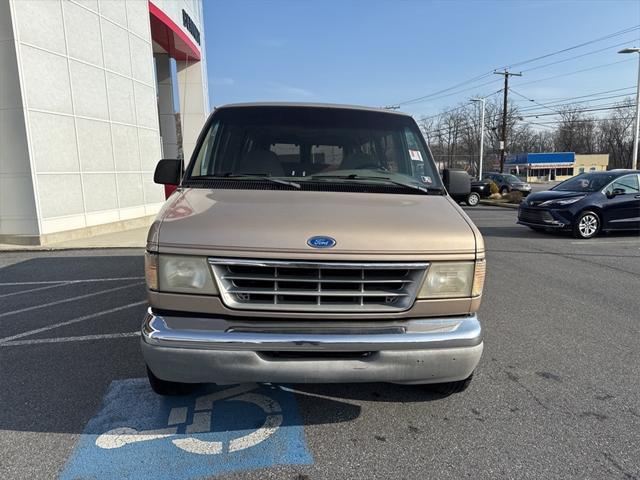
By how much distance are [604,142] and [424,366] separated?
10327 centimetres

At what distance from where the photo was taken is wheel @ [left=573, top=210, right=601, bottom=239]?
11084 mm

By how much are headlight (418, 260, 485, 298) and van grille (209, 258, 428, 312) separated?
6 cm

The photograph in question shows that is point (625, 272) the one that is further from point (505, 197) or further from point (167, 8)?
point (505, 197)

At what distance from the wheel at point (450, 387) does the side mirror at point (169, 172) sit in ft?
8.76

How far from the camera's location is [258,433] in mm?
2807

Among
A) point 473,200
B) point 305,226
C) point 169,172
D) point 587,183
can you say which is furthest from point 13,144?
point 473,200

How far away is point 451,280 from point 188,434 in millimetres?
1893

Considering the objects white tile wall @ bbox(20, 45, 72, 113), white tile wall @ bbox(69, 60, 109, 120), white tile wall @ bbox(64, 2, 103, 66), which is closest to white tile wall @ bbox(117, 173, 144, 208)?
white tile wall @ bbox(69, 60, 109, 120)

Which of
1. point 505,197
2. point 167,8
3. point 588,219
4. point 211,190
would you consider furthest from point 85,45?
point 505,197

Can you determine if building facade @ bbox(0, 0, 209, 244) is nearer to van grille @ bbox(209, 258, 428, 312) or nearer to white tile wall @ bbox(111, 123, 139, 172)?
white tile wall @ bbox(111, 123, 139, 172)

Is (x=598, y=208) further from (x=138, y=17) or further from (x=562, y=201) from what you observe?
(x=138, y=17)

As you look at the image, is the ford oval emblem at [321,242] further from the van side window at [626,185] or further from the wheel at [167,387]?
the van side window at [626,185]

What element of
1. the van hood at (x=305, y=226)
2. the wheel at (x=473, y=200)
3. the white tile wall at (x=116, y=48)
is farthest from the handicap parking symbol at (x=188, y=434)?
the wheel at (x=473, y=200)

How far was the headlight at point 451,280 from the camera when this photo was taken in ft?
8.52
